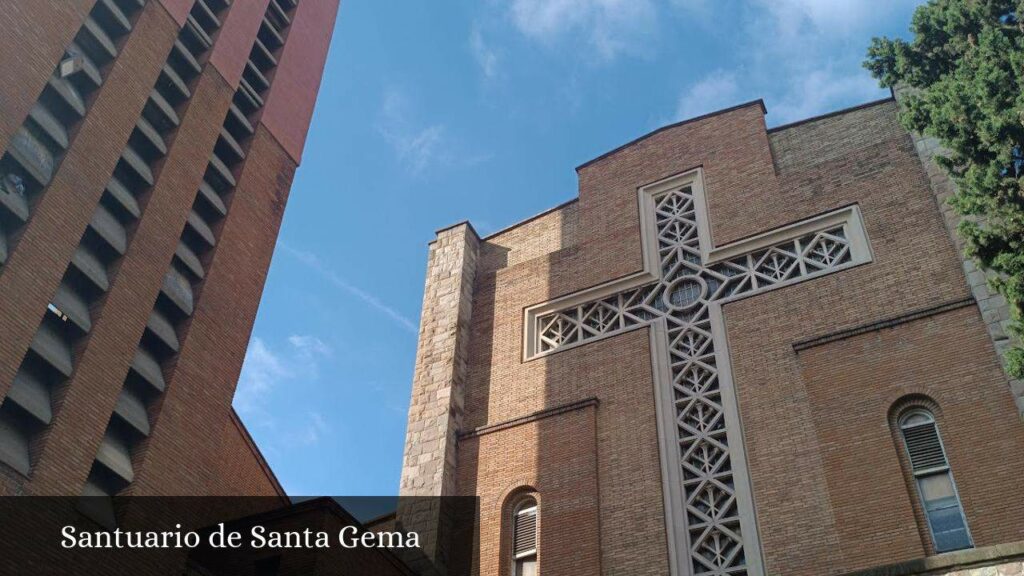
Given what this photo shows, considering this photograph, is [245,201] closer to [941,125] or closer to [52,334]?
[52,334]

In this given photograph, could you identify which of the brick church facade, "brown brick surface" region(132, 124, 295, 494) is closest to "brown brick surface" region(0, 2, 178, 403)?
"brown brick surface" region(132, 124, 295, 494)

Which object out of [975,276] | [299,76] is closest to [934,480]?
[975,276]

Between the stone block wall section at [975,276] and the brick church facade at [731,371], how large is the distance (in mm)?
49

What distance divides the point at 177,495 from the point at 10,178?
4.78m

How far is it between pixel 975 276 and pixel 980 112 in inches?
95.2

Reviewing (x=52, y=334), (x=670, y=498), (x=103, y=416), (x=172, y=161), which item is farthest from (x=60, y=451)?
(x=670, y=498)

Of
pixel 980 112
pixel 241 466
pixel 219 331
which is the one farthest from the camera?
pixel 241 466

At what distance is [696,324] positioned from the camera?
17109mm

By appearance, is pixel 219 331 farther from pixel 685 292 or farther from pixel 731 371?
pixel 731 371

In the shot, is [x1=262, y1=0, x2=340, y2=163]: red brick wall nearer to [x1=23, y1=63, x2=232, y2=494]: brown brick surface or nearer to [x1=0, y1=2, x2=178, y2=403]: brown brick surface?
[x1=23, y1=63, x2=232, y2=494]: brown brick surface

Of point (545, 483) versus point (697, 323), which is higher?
point (697, 323)

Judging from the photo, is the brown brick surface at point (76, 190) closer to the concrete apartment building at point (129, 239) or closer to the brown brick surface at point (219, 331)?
the concrete apartment building at point (129, 239)

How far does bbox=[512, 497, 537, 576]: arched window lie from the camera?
52.1 feet

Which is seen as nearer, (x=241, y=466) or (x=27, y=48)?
(x=27, y=48)
